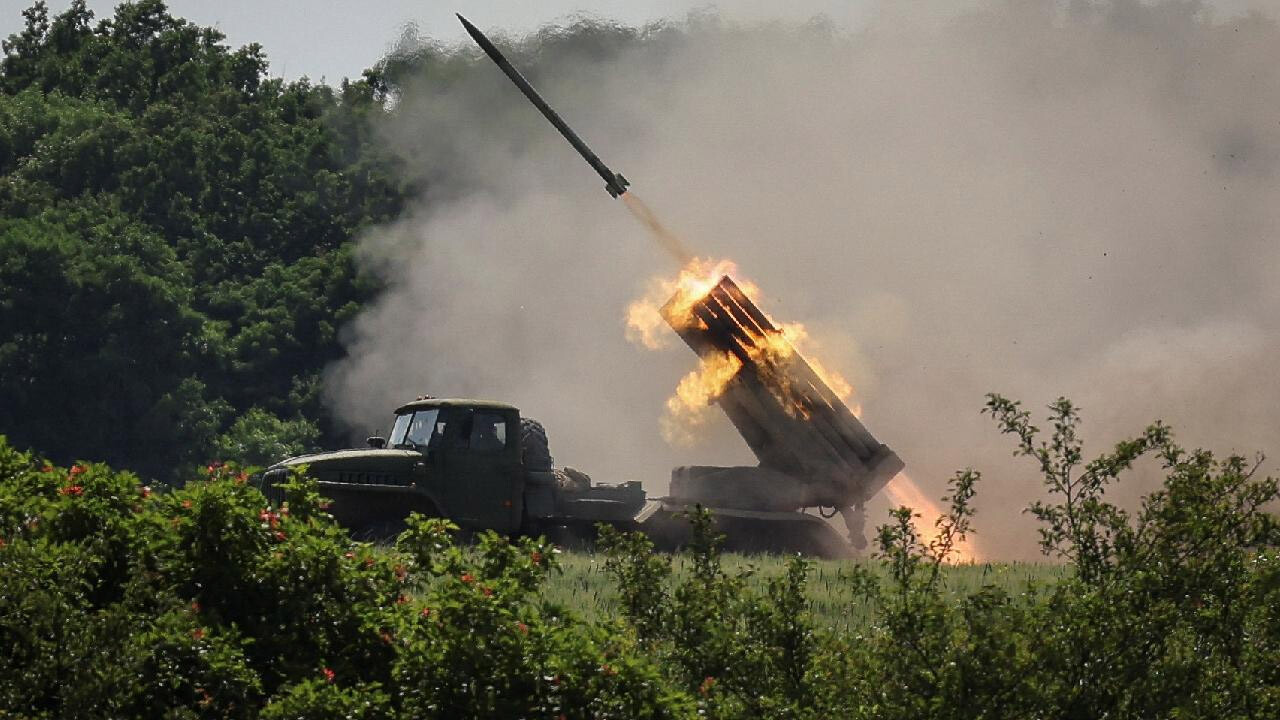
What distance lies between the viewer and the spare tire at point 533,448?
2442 centimetres

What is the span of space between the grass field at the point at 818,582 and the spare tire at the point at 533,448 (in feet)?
4.27

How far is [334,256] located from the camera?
53.8 meters

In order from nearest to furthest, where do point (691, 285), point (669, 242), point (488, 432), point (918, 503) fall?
point (488, 432), point (691, 285), point (669, 242), point (918, 503)

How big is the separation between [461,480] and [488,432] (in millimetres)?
688

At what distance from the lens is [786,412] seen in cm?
2414

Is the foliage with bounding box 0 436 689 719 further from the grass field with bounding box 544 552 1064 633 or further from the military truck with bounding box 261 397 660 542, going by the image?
the military truck with bounding box 261 397 660 542

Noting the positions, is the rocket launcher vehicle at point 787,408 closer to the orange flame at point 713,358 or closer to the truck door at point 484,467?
the orange flame at point 713,358

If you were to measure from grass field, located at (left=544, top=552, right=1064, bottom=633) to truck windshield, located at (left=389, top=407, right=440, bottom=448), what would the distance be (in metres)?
2.28

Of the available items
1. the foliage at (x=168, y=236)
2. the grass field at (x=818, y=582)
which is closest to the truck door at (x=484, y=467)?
the grass field at (x=818, y=582)

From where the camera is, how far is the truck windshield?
23.8 meters

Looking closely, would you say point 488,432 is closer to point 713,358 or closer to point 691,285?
point 713,358

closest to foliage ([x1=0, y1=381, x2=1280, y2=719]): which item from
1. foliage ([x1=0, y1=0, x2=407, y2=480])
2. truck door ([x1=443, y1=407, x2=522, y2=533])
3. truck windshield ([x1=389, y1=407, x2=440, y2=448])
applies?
truck door ([x1=443, y1=407, x2=522, y2=533])

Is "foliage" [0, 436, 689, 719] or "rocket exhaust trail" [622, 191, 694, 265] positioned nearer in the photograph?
"foliage" [0, 436, 689, 719]

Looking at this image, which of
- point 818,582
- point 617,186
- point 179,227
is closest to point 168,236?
point 179,227
